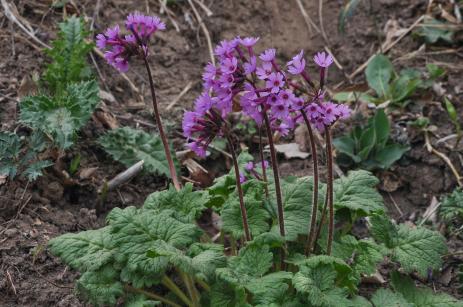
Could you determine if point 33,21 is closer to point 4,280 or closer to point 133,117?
point 133,117

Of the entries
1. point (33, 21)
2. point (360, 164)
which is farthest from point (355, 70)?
point (33, 21)

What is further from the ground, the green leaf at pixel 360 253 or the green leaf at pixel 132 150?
the green leaf at pixel 132 150

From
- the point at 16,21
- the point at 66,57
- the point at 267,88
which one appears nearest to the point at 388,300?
the point at 267,88

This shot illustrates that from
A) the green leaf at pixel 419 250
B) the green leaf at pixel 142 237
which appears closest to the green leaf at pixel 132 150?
the green leaf at pixel 142 237

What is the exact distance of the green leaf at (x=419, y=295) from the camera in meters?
3.15

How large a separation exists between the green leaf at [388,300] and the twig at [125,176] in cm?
172

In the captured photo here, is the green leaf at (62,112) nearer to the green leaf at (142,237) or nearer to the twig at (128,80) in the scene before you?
the twig at (128,80)

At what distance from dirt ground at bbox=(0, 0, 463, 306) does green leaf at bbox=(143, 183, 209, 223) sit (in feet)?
1.97

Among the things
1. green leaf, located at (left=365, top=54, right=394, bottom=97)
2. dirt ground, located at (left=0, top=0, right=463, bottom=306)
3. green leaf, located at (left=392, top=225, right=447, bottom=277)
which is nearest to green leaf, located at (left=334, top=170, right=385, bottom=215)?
green leaf, located at (left=392, top=225, right=447, bottom=277)

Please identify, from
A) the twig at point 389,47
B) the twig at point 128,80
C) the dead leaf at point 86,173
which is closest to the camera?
the dead leaf at point 86,173

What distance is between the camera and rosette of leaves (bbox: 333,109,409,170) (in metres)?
4.43

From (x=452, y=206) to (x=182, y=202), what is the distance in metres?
1.60

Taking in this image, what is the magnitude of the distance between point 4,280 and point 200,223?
4.21ft

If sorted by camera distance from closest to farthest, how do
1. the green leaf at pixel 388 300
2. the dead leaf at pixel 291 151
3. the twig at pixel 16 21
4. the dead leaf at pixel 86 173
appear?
the green leaf at pixel 388 300, the dead leaf at pixel 86 173, the dead leaf at pixel 291 151, the twig at pixel 16 21
